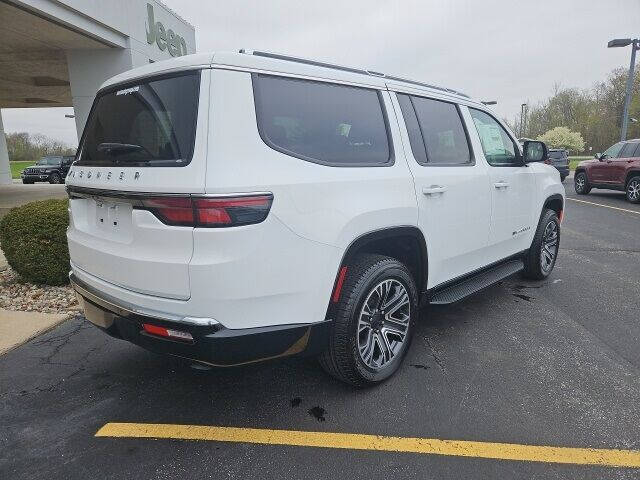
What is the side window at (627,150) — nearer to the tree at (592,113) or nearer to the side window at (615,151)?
the side window at (615,151)

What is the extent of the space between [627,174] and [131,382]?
14.6 meters

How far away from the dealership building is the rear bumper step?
7.93m

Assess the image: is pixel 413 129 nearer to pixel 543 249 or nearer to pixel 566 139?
pixel 543 249

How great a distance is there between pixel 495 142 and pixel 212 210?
10.1ft

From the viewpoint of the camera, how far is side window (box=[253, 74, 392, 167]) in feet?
7.16

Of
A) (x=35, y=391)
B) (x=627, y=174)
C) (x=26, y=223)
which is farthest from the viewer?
(x=627, y=174)

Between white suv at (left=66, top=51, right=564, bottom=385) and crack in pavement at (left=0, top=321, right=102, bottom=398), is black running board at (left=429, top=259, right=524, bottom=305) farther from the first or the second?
crack in pavement at (left=0, top=321, right=102, bottom=398)

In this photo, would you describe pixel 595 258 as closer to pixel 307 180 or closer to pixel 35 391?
pixel 307 180

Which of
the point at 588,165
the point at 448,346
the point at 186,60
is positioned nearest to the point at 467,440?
the point at 448,346

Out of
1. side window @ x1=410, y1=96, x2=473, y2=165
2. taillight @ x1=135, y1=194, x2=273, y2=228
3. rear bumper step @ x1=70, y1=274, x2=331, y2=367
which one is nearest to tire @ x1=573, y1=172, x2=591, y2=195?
side window @ x1=410, y1=96, x2=473, y2=165

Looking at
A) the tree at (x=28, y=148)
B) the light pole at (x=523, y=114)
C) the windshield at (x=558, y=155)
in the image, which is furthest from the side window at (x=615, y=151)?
the tree at (x=28, y=148)

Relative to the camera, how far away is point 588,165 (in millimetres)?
14383

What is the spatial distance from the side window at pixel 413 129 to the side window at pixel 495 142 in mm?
953

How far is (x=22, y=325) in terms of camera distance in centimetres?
393
